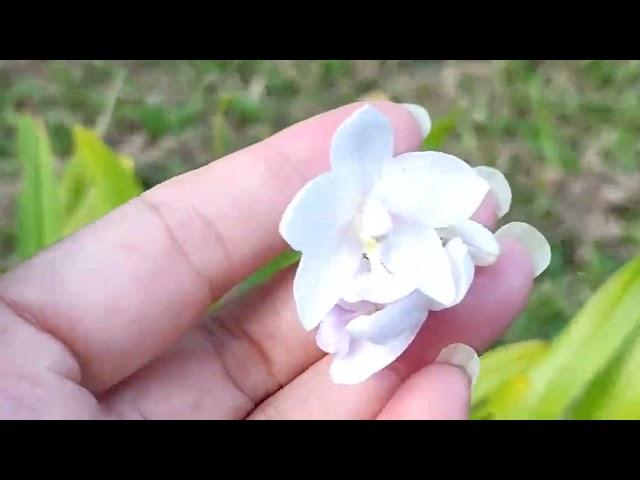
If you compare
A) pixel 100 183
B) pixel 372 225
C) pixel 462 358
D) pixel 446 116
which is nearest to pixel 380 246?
pixel 372 225

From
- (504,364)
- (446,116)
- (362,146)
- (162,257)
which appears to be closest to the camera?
(362,146)

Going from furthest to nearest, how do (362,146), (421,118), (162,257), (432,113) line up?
(432,113) → (421,118) → (162,257) → (362,146)

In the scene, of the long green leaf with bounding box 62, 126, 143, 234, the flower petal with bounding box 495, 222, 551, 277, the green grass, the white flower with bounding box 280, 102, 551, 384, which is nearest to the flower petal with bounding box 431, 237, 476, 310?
the white flower with bounding box 280, 102, 551, 384

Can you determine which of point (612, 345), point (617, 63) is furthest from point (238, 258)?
point (617, 63)

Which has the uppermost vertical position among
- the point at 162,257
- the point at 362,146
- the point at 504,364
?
the point at 362,146

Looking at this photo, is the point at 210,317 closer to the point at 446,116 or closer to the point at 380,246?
the point at 380,246

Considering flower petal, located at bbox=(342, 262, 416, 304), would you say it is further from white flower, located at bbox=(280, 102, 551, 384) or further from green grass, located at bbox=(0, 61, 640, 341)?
green grass, located at bbox=(0, 61, 640, 341)
